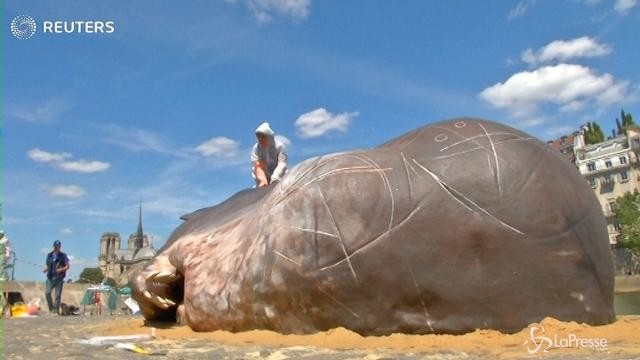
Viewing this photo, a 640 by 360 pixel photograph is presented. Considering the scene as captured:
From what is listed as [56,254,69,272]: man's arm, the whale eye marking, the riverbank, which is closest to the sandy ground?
the riverbank

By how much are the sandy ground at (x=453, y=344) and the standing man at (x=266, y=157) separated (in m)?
3.68

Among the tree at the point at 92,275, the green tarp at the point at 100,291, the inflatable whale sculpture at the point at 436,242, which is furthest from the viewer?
the tree at the point at 92,275

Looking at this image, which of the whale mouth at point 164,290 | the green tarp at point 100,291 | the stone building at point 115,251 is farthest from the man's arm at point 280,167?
the stone building at point 115,251

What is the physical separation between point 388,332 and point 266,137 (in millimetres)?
4353

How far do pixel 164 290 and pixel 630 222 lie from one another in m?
46.5

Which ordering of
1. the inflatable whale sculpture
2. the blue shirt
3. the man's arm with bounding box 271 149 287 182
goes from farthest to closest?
the blue shirt → the man's arm with bounding box 271 149 287 182 → the inflatable whale sculpture

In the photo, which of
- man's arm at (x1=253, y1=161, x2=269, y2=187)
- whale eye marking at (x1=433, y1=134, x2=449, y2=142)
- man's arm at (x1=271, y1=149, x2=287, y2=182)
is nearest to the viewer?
whale eye marking at (x1=433, y1=134, x2=449, y2=142)

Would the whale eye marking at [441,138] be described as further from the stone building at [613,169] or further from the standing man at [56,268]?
the stone building at [613,169]

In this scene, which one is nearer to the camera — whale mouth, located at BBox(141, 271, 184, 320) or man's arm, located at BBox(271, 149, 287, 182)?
whale mouth, located at BBox(141, 271, 184, 320)

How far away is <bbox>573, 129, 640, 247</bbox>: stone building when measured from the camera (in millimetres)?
50812

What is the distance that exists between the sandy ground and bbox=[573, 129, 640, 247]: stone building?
5077 centimetres

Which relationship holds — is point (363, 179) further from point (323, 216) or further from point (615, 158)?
point (615, 158)

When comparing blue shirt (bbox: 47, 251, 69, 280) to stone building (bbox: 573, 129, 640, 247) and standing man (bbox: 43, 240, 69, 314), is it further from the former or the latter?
stone building (bbox: 573, 129, 640, 247)

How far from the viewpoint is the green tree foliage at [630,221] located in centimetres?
4434
